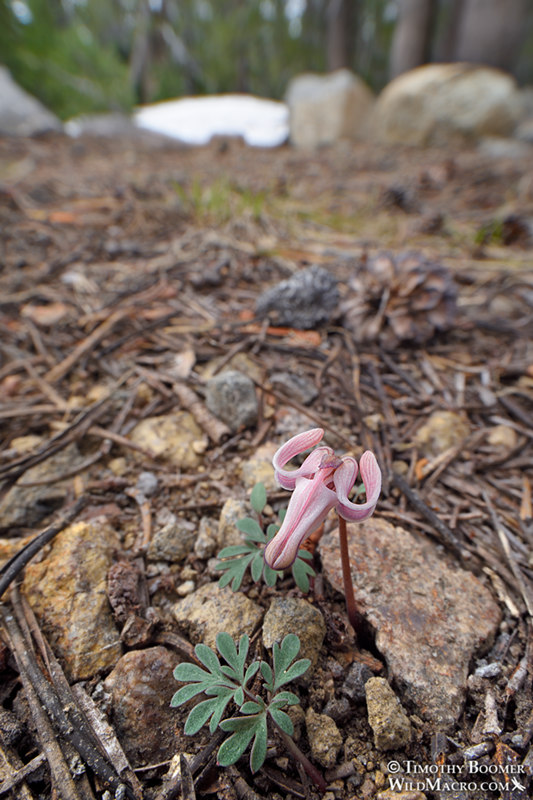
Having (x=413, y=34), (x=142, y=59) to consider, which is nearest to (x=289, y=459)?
(x=413, y=34)

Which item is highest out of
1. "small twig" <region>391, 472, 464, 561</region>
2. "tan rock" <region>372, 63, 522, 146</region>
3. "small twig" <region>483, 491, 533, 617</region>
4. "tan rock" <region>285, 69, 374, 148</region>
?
"tan rock" <region>285, 69, 374, 148</region>

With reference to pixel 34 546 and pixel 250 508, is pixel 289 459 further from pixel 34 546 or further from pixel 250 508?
pixel 34 546

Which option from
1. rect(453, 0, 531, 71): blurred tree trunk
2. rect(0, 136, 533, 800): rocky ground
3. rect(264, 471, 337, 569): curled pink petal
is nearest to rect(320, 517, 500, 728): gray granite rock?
rect(0, 136, 533, 800): rocky ground

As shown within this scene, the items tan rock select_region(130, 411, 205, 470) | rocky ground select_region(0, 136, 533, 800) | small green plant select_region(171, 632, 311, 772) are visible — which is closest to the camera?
small green plant select_region(171, 632, 311, 772)

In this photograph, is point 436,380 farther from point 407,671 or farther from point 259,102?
point 259,102

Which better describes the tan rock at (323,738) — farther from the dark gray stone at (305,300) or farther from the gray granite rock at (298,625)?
the dark gray stone at (305,300)

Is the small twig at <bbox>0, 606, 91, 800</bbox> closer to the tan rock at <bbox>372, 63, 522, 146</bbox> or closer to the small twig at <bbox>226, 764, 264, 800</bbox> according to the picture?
the small twig at <bbox>226, 764, 264, 800</bbox>

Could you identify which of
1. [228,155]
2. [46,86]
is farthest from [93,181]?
[46,86]
